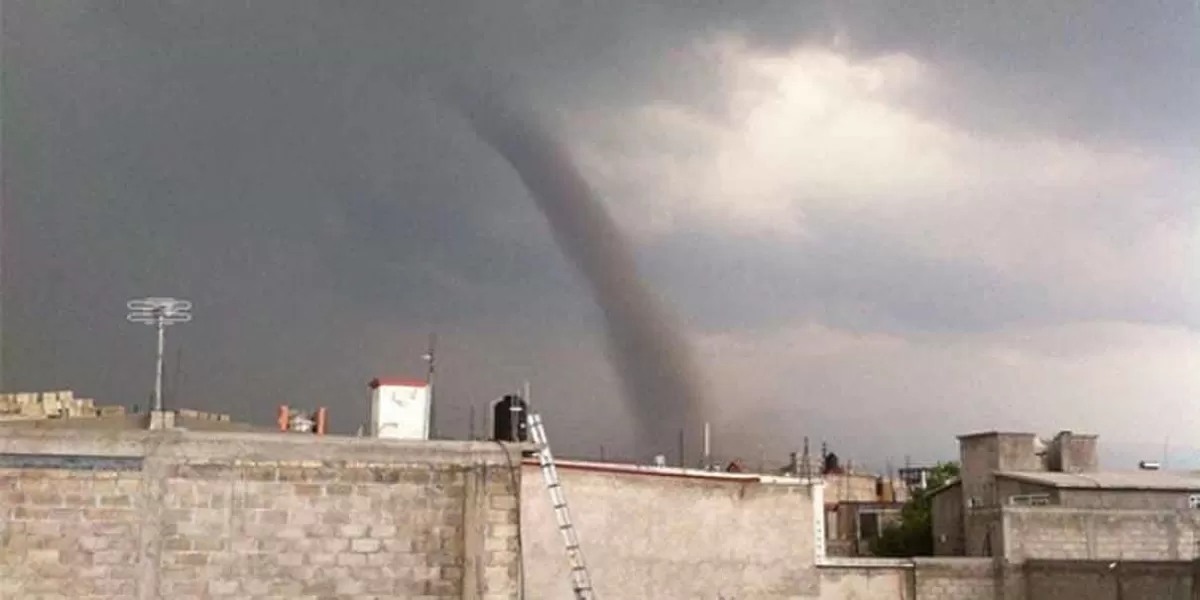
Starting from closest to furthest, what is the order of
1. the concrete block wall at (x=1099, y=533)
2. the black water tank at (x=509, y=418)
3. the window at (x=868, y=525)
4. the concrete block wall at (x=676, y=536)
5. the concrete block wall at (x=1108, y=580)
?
the black water tank at (x=509, y=418) < the concrete block wall at (x=676, y=536) < the concrete block wall at (x=1108, y=580) < the concrete block wall at (x=1099, y=533) < the window at (x=868, y=525)

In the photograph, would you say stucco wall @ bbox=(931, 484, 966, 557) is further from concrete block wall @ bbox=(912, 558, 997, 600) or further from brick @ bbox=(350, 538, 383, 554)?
brick @ bbox=(350, 538, 383, 554)

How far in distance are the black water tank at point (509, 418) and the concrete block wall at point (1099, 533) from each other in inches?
870

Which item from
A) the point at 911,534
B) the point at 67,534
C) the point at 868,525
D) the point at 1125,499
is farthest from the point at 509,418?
the point at 868,525

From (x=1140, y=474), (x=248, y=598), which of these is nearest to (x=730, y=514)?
(x=248, y=598)

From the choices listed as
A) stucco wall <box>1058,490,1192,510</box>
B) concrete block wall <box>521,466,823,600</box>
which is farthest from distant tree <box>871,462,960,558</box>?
concrete block wall <box>521,466,823,600</box>

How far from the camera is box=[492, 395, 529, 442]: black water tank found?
1803cm

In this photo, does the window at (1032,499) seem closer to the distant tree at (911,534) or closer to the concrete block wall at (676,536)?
the distant tree at (911,534)

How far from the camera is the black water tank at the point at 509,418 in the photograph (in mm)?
18031

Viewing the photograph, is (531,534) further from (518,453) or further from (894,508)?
(894,508)

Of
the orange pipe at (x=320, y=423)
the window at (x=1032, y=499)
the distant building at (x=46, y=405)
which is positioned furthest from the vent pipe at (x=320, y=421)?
the window at (x=1032, y=499)

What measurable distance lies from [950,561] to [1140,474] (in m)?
14.9

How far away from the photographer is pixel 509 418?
1809 centimetres

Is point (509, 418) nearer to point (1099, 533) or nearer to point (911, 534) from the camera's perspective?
point (1099, 533)

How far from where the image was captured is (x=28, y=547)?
1512 centimetres
